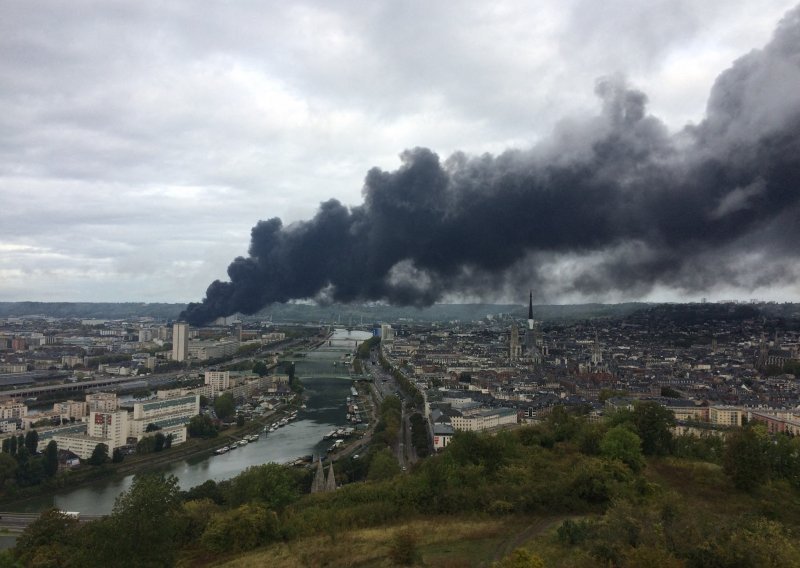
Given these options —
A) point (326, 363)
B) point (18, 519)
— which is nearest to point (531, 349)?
point (326, 363)

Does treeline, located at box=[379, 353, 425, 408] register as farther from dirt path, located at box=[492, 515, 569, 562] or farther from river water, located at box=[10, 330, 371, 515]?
dirt path, located at box=[492, 515, 569, 562]

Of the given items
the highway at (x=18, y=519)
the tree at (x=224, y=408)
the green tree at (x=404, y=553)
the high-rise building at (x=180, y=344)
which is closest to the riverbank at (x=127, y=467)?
the highway at (x=18, y=519)

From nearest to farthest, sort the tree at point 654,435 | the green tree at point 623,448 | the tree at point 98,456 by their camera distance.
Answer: the green tree at point 623,448
the tree at point 654,435
the tree at point 98,456

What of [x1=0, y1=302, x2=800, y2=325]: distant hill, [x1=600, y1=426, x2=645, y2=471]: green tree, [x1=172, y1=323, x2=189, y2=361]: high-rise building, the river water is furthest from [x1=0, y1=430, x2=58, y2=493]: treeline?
[x1=0, y1=302, x2=800, y2=325]: distant hill

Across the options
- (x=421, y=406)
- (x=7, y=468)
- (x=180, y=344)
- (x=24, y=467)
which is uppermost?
(x=180, y=344)

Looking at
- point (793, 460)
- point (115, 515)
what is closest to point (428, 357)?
point (793, 460)

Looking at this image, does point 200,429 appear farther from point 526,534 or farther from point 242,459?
point 526,534

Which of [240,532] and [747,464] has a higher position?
[747,464]

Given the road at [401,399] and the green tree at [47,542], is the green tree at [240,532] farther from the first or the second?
the road at [401,399]
